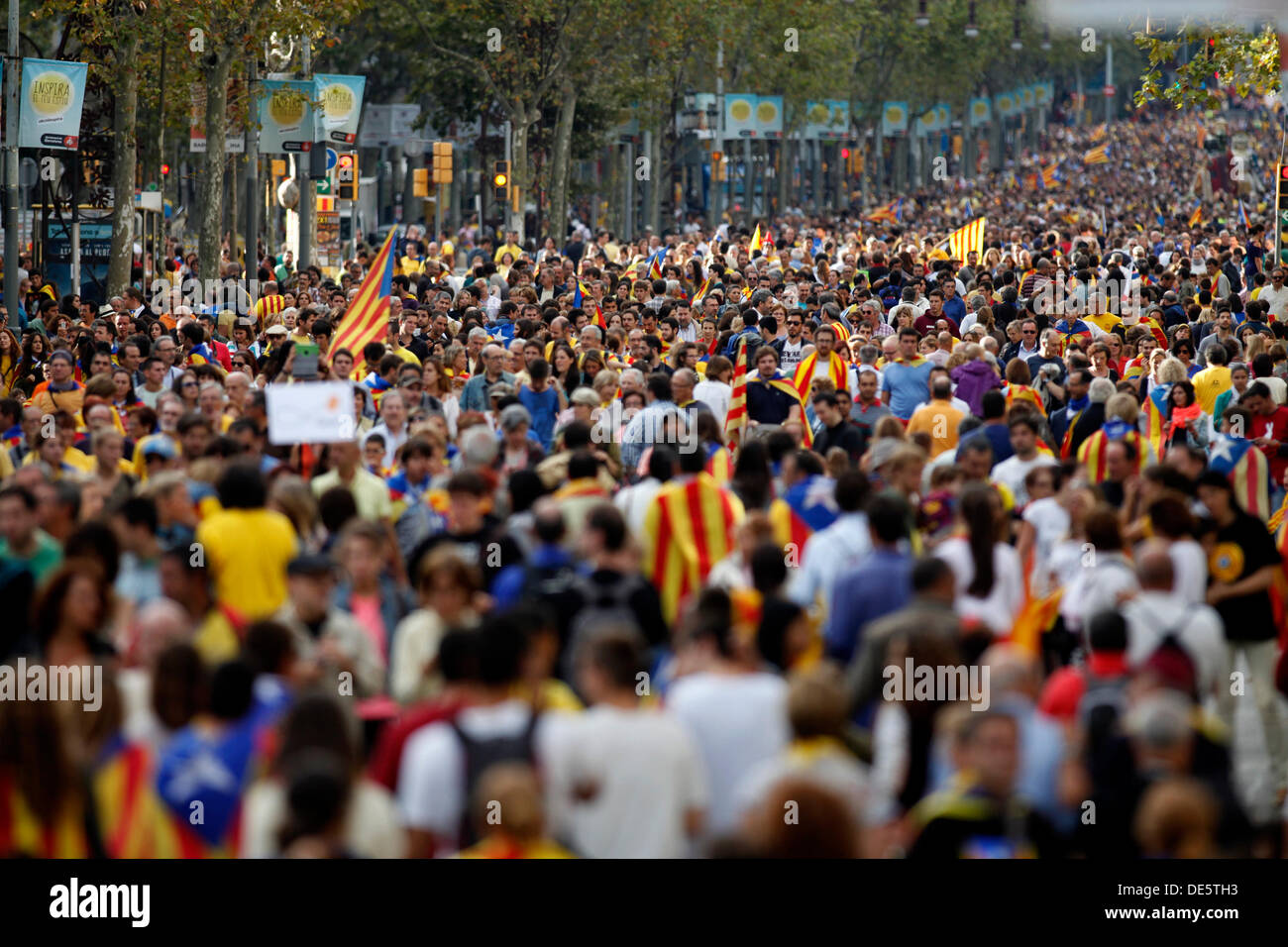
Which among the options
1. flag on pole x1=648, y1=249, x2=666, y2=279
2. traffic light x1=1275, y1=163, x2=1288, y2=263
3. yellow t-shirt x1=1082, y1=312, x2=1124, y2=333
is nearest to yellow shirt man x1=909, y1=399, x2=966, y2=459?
yellow t-shirt x1=1082, y1=312, x2=1124, y2=333

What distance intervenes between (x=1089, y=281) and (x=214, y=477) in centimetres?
1564

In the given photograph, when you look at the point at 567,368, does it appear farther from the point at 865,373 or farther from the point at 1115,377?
the point at 1115,377

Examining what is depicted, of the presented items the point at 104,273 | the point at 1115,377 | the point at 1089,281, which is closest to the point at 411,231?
the point at 104,273

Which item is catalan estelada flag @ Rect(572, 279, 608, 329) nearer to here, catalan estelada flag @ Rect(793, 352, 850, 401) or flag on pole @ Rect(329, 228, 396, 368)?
catalan estelada flag @ Rect(793, 352, 850, 401)

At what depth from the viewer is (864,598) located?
8.56 m

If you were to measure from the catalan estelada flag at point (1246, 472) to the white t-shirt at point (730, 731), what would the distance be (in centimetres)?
602

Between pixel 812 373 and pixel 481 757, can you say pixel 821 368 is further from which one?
pixel 481 757

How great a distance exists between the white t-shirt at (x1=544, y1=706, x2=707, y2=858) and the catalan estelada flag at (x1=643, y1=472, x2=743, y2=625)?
3.34m

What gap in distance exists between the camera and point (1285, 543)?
10.7 meters

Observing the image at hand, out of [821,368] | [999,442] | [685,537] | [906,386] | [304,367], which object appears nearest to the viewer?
[685,537]

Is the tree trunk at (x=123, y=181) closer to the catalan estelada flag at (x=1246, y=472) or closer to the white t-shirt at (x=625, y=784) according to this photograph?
the catalan estelada flag at (x=1246, y=472)

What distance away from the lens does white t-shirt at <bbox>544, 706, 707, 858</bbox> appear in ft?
21.1

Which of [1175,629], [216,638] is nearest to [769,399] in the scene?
[1175,629]

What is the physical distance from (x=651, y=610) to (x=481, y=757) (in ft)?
6.98
